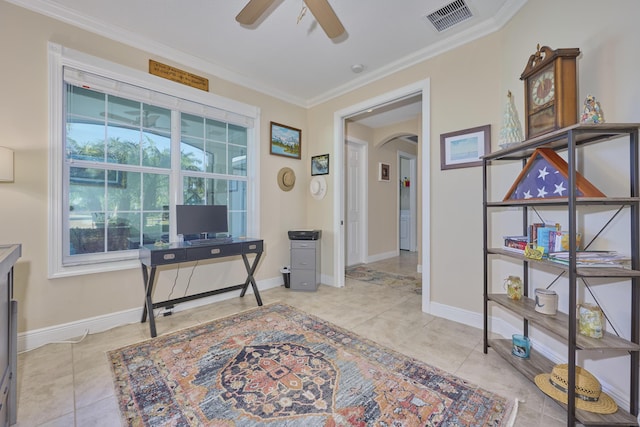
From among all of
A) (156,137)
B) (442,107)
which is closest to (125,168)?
(156,137)

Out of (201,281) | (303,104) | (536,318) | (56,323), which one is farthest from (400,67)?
(56,323)

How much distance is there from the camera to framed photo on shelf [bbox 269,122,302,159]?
377 cm

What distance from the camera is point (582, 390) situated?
137 cm

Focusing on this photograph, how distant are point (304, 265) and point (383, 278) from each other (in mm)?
1410

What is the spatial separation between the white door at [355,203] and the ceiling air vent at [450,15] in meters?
2.70

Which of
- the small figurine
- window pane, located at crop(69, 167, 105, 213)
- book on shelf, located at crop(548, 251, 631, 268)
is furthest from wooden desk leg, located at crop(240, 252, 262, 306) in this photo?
the small figurine

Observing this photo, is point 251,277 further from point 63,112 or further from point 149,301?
point 63,112

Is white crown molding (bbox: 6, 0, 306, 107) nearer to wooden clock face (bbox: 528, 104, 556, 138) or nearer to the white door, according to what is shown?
the white door

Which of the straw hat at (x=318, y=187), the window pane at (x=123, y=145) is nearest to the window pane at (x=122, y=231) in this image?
the window pane at (x=123, y=145)

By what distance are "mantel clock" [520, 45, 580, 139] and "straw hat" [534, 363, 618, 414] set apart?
4.47ft

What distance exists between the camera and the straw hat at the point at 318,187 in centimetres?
394

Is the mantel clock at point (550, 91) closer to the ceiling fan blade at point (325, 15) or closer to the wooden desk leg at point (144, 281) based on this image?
the ceiling fan blade at point (325, 15)

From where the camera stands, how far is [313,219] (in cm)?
414

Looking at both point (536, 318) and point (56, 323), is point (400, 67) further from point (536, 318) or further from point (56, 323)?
point (56, 323)
